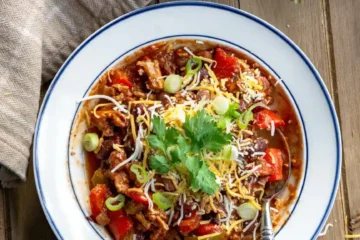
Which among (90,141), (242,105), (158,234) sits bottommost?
(158,234)

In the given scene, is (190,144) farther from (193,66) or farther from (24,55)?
(24,55)

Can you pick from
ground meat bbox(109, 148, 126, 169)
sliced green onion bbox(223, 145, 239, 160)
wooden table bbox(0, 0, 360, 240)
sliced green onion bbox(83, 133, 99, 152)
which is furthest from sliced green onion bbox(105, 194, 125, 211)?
wooden table bbox(0, 0, 360, 240)

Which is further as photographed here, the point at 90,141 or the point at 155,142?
the point at 90,141

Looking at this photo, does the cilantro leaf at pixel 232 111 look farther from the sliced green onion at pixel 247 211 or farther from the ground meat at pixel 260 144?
the sliced green onion at pixel 247 211

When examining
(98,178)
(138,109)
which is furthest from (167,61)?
(98,178)

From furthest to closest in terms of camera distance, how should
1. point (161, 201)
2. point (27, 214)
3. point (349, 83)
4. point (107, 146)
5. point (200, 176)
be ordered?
point (349, 83) < point (27, 214) < point (107, 146) < point (161, 201) < point (200, 176)

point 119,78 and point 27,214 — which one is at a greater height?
point 119,78

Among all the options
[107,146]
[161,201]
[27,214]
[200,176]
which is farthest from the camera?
[27,214]
